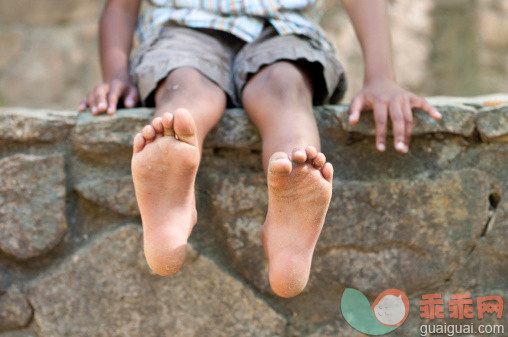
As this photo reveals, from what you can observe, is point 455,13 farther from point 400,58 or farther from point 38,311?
point 38,311

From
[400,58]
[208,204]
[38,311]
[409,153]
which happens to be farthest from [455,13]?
[38,311]

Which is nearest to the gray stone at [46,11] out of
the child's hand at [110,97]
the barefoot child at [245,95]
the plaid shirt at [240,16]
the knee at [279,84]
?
the barefoot child at [245,95]

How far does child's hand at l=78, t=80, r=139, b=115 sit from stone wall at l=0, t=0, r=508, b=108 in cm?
114

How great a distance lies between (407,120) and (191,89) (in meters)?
0.39

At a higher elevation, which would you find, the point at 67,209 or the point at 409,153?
the point at 409,153

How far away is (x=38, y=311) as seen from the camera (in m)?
0.95

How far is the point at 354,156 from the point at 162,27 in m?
0.53

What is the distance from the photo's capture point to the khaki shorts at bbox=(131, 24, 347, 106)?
3.20 ft

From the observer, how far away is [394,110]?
918 mm

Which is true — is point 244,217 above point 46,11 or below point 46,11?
above

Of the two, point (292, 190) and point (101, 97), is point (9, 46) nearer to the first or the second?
point (101, 97)

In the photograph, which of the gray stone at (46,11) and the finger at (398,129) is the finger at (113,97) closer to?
the finger at (398,129)

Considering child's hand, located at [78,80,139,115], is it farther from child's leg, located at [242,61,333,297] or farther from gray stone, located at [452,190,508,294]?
gray stone, located at [452,190,508,294]

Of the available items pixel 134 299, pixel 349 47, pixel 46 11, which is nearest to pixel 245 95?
pixel 134 299
